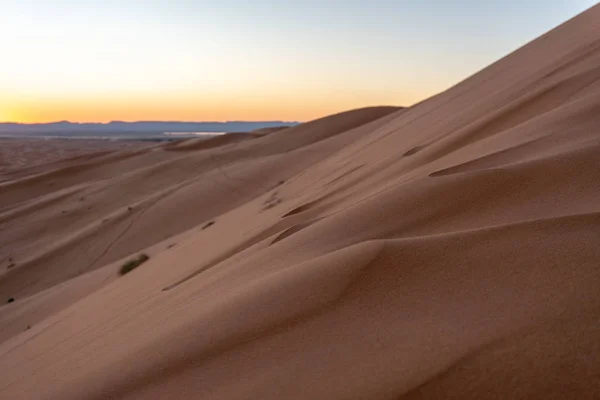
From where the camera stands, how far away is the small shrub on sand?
6031 millimetres

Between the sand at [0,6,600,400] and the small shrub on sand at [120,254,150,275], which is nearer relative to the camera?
the sand at [0,6,600,400]

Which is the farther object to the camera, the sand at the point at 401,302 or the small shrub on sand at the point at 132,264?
the small shrub on sand at the point at 132,264

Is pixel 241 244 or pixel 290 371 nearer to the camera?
pixel 290 371

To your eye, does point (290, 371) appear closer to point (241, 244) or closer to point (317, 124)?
point (241, 244)

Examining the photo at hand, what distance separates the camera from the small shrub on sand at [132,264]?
6.03 metres

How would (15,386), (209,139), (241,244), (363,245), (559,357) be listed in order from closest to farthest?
(559,357), (363,245), (15,386), (241,244), (209,139)

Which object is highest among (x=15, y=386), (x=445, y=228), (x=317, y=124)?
(x=317, y=124)

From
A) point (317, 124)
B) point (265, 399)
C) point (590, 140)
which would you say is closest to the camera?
point (265, 399)

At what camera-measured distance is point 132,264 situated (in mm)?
6180

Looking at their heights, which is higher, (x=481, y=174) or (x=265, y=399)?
(x=481, y=174)

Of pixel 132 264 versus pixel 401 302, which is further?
pixel 132 264

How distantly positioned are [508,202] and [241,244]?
7.74ft

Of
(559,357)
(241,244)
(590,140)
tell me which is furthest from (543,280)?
Result: (241,244)

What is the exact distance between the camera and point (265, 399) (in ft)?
4.48
